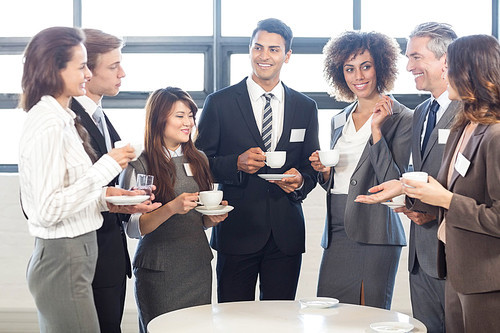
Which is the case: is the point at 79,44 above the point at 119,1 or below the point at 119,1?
below

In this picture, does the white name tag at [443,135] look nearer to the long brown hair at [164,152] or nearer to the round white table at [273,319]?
the round white table at [273,319]

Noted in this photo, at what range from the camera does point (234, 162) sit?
10.6ft

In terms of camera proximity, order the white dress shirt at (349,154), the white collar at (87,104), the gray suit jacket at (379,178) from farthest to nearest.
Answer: the white dress shirt at (349,154)
the gray suit jacket at (379,178)
the white collar at (87,104)

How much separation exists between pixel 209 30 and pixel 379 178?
2.35 meters

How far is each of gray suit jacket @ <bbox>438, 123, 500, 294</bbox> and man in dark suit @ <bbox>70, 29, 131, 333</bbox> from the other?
1.34 meters

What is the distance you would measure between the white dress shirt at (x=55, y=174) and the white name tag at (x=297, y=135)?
4.08ft

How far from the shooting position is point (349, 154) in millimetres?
3252

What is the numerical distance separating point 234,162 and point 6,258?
2.28 m

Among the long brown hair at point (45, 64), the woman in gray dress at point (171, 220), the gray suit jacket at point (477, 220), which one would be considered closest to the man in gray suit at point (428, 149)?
the gray suit jacket at point (477, 220)

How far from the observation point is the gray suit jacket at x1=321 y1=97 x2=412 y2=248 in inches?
120

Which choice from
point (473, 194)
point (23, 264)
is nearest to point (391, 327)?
point (473, 194)

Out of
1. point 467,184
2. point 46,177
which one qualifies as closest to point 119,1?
point 46,177

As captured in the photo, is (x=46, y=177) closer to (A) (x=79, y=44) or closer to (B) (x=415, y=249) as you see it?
(A) (x=79, y=44)

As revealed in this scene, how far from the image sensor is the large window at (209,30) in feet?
16.0
